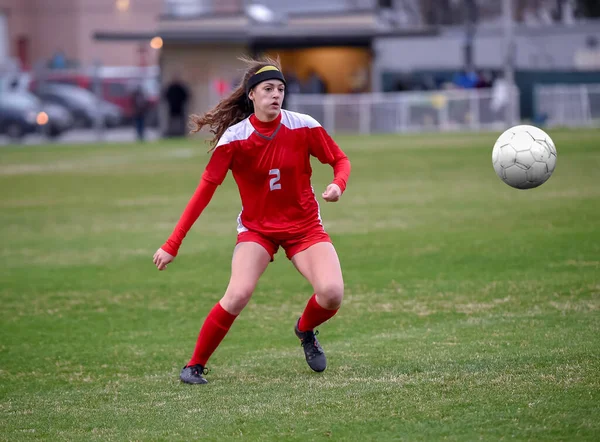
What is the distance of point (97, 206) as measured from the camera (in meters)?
17.8

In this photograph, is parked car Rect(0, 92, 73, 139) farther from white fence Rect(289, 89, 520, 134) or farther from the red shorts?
the red shorts

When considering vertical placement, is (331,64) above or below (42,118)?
above

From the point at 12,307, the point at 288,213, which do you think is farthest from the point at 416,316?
the point at 12,307

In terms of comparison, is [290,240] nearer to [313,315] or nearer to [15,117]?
[313,315]

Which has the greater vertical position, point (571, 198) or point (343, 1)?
point (343, 1)

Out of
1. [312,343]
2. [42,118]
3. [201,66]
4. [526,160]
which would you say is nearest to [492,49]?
[201,66]

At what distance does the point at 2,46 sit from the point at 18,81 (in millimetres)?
21445

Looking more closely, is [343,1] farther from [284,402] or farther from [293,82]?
[284,402]

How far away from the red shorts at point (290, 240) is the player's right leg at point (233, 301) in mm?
36

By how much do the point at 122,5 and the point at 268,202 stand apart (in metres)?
58.4

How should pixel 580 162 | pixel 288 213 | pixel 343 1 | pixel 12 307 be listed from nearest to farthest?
pixel 288 213 < pixel 12 307 < pixel 580 162 < pixel 343 1

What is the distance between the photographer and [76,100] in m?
38.0

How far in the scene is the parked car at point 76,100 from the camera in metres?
37.5

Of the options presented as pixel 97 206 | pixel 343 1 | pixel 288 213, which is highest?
pixel 343 1
